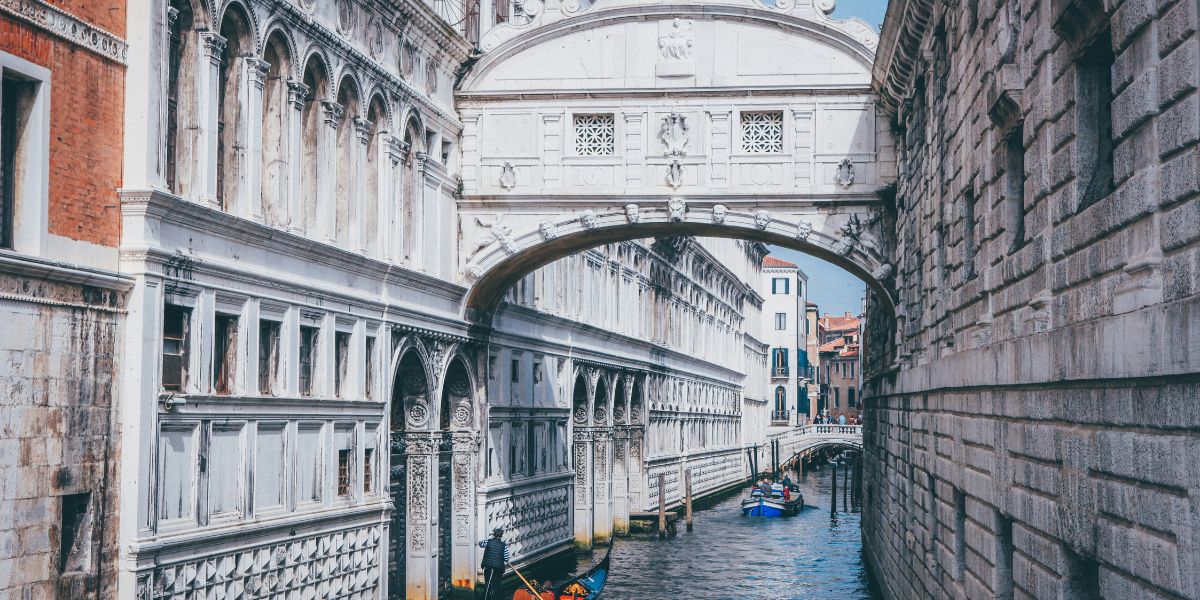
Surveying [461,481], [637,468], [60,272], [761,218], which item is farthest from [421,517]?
[637,468]

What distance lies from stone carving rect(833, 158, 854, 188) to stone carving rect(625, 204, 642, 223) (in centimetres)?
269

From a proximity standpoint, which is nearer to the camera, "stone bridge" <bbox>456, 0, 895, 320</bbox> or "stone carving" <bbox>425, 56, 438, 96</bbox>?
"stone carving" <bbox>425, 56, 438, 96</bbox>

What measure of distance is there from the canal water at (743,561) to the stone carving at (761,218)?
7.82 m

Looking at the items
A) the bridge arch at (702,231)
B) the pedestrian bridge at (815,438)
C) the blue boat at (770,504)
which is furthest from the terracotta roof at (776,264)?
the bridge arch at (702,231)

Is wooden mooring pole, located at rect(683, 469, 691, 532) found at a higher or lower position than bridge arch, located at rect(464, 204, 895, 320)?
lower

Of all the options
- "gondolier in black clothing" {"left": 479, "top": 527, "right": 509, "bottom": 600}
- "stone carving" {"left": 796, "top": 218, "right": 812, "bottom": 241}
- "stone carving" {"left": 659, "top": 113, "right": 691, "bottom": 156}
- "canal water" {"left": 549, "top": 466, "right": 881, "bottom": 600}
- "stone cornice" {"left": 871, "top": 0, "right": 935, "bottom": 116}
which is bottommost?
"canal water" {"left": 549, "top": 466, "right": 881, "bottom": 600}

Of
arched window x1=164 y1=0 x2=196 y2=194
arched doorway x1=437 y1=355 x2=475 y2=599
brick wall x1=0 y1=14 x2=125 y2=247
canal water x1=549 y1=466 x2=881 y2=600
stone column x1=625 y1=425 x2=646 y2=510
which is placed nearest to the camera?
brick wall x1=0 y1=14 x2=125 y2=247

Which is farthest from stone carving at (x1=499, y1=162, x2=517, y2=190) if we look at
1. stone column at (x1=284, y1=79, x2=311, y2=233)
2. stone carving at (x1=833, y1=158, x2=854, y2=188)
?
stone column at (x1=284, y1=79, x2=311, y2=233)

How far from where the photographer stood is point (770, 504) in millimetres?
39906

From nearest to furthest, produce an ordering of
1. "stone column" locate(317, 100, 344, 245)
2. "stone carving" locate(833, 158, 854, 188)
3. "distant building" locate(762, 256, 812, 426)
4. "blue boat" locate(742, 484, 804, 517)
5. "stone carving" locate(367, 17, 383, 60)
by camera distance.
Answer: "stone column" locate(317, 100, 344, 245) < "stone carving" locate(367, 17, 383, 60) < "stone carving" locate(833, 158, 854, 188) < "blue boat" locate(742, 484, 804, 517) < "distant building" locate(762, 256, 812, 426)

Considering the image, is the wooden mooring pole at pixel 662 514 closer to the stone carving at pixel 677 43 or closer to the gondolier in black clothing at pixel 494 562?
the gondolier in black clothing at pixel 494 562

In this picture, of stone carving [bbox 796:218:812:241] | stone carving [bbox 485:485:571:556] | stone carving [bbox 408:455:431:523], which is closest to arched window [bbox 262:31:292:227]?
stone carving [bbox 408:455:431:523]

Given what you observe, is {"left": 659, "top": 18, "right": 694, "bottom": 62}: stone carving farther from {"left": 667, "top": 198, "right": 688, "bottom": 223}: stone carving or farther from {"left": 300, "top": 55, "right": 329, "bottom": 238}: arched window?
{"left": 300, "top": 55, "right": 329, "bottom": 238}: arched window

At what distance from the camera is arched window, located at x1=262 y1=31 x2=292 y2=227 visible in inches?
562
